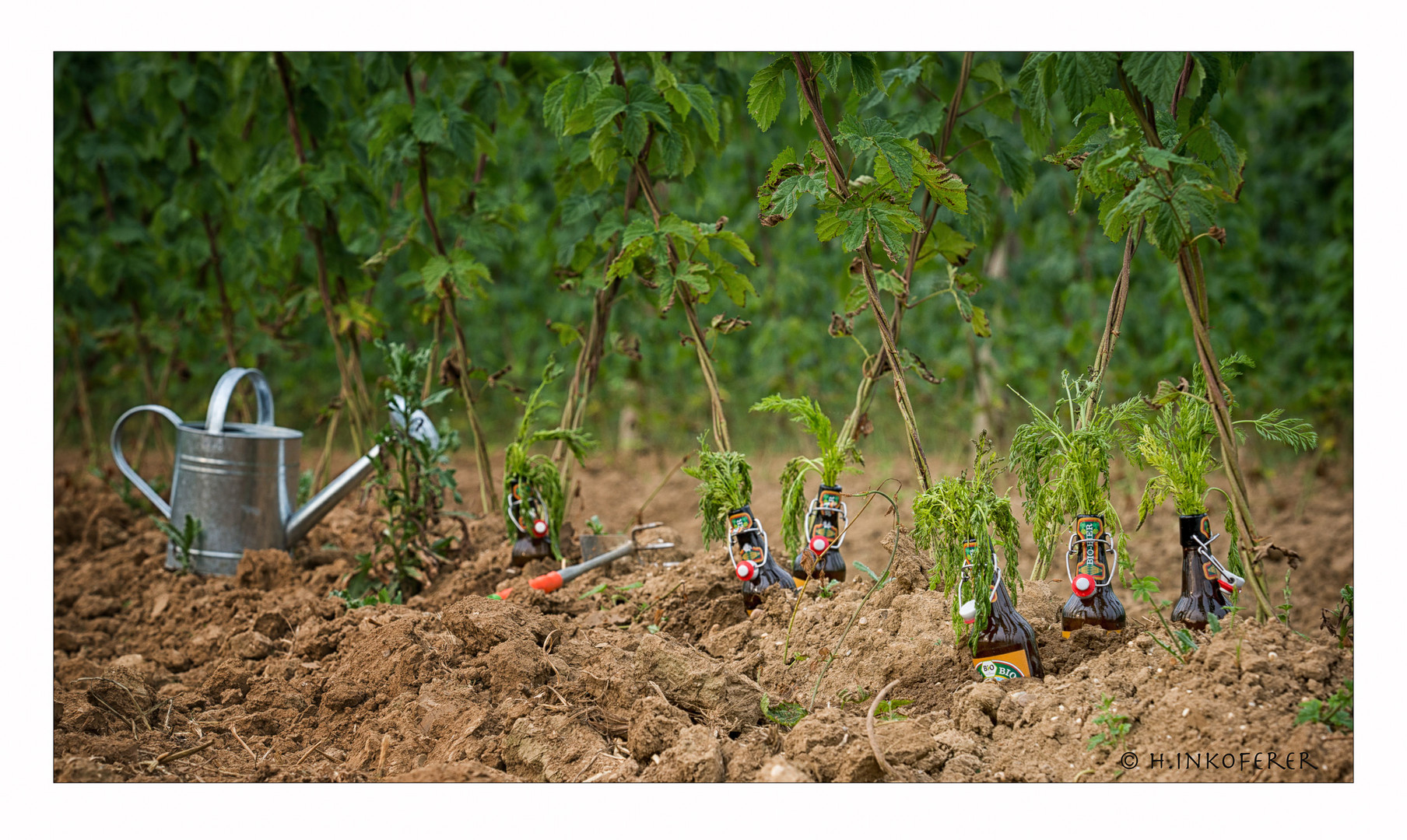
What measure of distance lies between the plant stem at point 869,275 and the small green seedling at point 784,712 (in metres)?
0.38

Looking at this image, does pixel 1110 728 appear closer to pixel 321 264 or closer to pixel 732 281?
pixel 732 281

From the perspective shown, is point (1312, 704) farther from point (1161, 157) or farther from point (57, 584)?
point (57, 584)

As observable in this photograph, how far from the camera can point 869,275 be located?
1.50 m

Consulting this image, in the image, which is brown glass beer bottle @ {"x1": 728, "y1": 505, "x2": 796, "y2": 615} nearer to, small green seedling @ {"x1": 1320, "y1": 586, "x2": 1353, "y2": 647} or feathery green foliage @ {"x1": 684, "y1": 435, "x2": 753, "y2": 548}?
feathery green foliage @ {"x1": 684, "y1": 435, "x2": 753, "y2": 548}

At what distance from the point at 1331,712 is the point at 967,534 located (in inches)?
17.4

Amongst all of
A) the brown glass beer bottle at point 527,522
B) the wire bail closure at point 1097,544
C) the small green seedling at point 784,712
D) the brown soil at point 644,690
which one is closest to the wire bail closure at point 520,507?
the brown glass beer bottle at point 527,522

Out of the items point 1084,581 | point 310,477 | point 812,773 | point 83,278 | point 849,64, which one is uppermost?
point 83,278

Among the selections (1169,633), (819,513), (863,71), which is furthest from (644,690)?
(863,71)

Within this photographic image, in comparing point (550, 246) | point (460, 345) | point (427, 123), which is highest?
point (550, 246)

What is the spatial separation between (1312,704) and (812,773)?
56 cm

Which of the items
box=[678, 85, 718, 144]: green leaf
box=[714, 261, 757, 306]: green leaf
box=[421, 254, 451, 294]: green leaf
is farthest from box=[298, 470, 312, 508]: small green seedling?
box=[678, 85, 718, 144]: green leaf

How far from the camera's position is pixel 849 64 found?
153 cm

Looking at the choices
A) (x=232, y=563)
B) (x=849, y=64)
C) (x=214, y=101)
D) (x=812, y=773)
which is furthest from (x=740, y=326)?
(x=214, y=101)

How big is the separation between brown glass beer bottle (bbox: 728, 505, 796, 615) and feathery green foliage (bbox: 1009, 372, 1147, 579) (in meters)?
0.43
